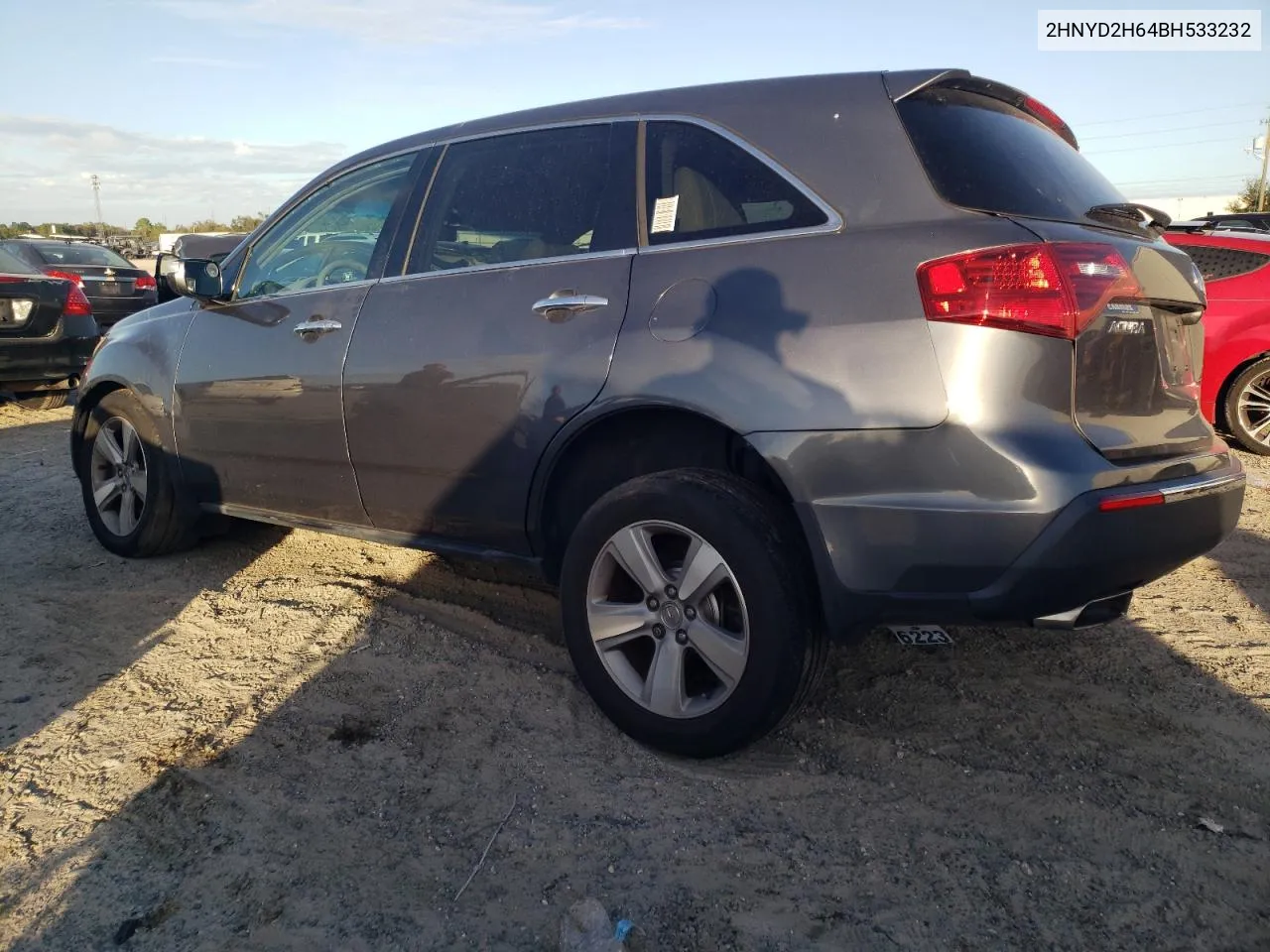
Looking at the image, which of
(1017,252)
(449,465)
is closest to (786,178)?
(1017,252)

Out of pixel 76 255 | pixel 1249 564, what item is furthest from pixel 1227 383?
pixel 76 255

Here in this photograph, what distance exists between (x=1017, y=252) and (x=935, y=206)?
26cm

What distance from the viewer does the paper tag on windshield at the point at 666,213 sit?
9.72 ft

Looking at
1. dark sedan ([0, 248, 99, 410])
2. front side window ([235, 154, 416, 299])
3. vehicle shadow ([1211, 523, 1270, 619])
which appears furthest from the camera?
dark sedan ([0, 248, 99, 410])

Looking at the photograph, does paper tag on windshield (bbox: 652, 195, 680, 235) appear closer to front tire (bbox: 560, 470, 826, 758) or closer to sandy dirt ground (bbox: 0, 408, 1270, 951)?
front tire (bbox: 560, 470, 826, 758)

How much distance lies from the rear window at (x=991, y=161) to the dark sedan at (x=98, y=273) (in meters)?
13.0

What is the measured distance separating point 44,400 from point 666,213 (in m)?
9.08

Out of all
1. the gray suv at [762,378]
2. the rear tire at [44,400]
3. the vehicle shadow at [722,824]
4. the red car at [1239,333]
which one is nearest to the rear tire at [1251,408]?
the red car at [1239,333]

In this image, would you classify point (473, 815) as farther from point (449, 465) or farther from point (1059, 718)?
point (1059, 718)

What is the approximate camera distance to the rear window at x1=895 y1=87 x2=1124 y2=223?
256cm

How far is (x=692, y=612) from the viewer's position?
9.08 feet

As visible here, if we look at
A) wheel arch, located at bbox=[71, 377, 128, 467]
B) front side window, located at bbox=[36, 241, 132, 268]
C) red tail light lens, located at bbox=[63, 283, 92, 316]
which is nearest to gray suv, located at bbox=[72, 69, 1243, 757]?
wheel arch, located at bbox=[71, 377, 128, 467]

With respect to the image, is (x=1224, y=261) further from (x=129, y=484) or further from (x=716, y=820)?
(x=129, y=484)

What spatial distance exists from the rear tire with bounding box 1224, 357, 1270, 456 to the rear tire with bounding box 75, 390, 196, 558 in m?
6.49
